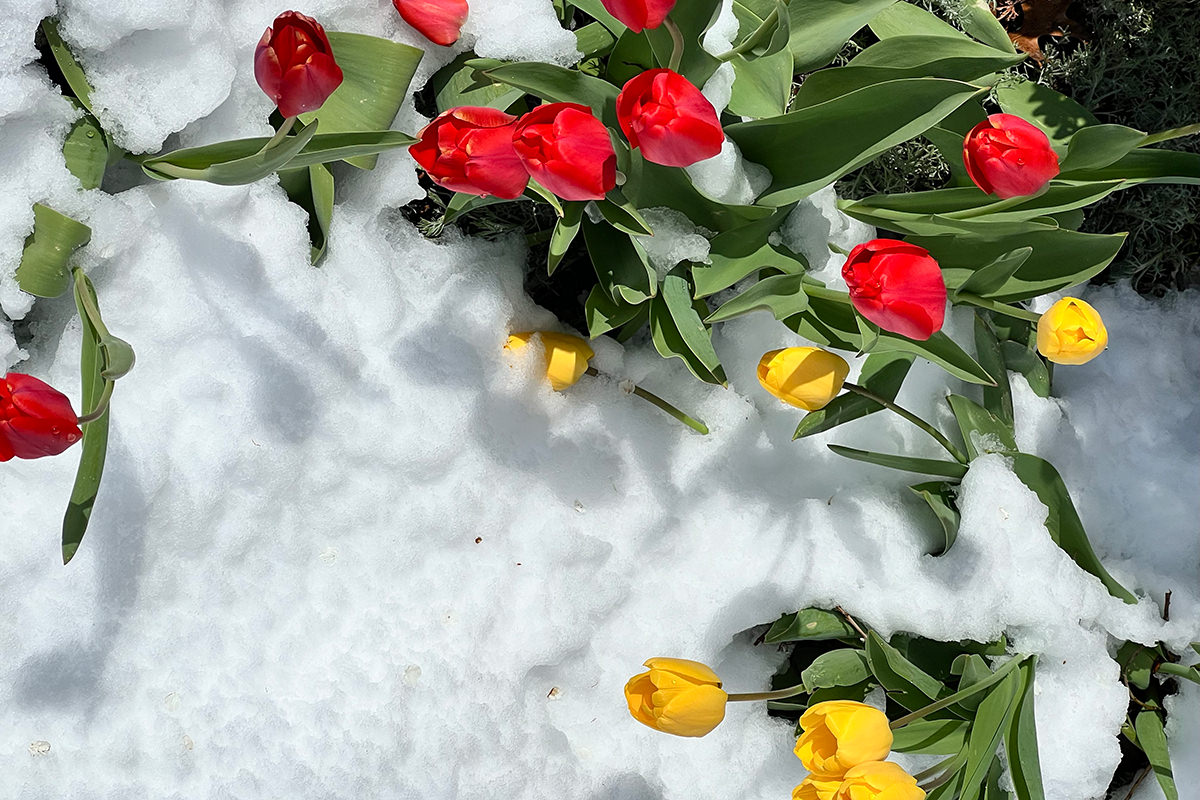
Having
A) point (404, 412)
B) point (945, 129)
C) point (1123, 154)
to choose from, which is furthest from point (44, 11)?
point (1123, 154)

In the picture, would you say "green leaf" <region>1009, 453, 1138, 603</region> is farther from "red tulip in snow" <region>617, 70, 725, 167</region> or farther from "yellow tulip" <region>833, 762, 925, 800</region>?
"red tulip in snow" <region>617, 70, 725, 167</region>

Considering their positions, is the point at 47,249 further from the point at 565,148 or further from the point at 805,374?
the point at 805,374

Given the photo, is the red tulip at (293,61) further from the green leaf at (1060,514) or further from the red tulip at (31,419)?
the green leaf at (1060,514)

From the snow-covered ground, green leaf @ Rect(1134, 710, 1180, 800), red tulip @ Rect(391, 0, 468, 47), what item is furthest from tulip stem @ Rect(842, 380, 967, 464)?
red tulip @ Rect(391, 0, 468, 47)

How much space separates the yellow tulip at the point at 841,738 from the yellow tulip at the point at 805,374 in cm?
28

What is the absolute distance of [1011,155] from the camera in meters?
0.80

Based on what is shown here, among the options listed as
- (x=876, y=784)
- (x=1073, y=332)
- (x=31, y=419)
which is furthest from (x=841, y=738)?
(x=31, y=419)

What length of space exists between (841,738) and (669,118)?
514 millimetres

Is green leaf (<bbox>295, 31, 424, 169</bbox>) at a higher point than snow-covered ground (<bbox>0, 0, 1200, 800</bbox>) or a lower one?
higher

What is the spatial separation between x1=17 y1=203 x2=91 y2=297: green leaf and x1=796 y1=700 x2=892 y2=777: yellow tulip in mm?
802

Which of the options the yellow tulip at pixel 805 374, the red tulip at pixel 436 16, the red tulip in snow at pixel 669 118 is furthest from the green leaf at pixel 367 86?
the yellow tulip at pixel 805 374

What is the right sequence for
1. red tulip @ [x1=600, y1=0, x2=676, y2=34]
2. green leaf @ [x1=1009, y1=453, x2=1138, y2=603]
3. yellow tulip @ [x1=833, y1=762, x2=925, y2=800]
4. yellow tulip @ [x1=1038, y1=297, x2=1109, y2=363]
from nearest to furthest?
1. red tulip @ [x1=600, y1=0, x2=676, y2=34]
2. yellow tulip @ [x1=833, y1=762, x2=925, y2=800]
3. yellow tulip @ [x1=1038, y1=297, x2=1109, y2=363]
4. green leaf @ [x1=1009, y1=453, x2=1138, y2=603]

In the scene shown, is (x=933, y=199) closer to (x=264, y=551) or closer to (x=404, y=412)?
(x=404, y=412)

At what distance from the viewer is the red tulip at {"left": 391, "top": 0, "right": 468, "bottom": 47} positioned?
0.97 meters
